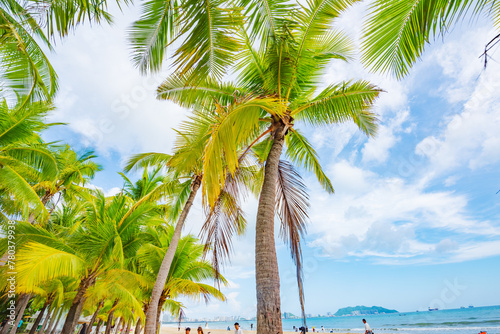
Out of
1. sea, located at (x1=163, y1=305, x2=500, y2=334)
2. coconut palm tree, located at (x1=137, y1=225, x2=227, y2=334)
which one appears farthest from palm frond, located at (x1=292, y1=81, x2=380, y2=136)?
sea, located at (x1=163, y1=305, x2=500, y2=334)

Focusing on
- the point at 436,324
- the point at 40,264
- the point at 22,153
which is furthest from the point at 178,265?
the point at 436,324

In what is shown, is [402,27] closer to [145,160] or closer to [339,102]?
[339,102]

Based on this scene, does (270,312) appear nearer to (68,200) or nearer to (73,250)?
(73,250)

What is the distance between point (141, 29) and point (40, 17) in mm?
1664

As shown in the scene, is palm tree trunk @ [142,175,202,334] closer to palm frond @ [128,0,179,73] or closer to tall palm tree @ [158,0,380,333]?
tall palm tree @ [158,0,380,333]

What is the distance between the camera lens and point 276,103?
332 cm

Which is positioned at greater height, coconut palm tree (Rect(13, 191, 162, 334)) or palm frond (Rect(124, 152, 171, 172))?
palm frond (Rect(124, 152, 171, 172))

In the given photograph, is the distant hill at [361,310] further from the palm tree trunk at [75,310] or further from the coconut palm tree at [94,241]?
the palm tree trunk at [75,310]

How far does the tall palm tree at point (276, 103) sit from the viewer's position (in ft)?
11.2

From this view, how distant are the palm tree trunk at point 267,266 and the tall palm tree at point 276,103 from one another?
0.01 m

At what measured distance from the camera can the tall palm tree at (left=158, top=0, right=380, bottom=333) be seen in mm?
3400

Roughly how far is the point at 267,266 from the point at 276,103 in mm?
2226

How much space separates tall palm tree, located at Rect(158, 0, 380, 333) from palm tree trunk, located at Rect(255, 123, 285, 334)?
12mm

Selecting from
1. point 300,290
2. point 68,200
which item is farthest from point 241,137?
point 68,200
